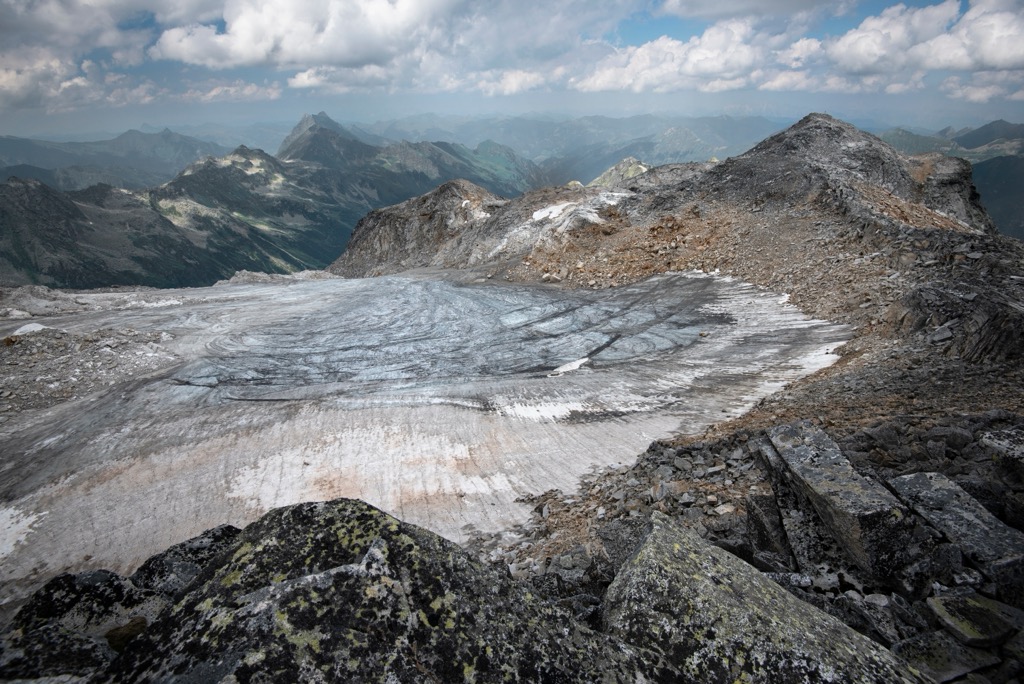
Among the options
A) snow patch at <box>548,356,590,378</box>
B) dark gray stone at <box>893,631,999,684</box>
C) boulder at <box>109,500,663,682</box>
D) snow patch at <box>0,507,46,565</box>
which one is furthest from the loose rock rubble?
dark gray stone at <box>893,631,999,684</box>

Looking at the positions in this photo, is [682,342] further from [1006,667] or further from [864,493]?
[1006,667]

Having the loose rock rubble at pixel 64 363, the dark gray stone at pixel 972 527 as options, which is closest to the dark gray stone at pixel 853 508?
the dark gray stone at pixel 972 527

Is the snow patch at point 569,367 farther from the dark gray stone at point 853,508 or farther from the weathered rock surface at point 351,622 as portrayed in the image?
the weathered rock surface at point 351,622

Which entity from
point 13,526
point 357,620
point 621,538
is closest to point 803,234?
point 621,538

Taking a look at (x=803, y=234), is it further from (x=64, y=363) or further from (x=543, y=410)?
(x=64, y=363)

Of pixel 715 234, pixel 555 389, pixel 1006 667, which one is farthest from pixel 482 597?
pixel 715 234
